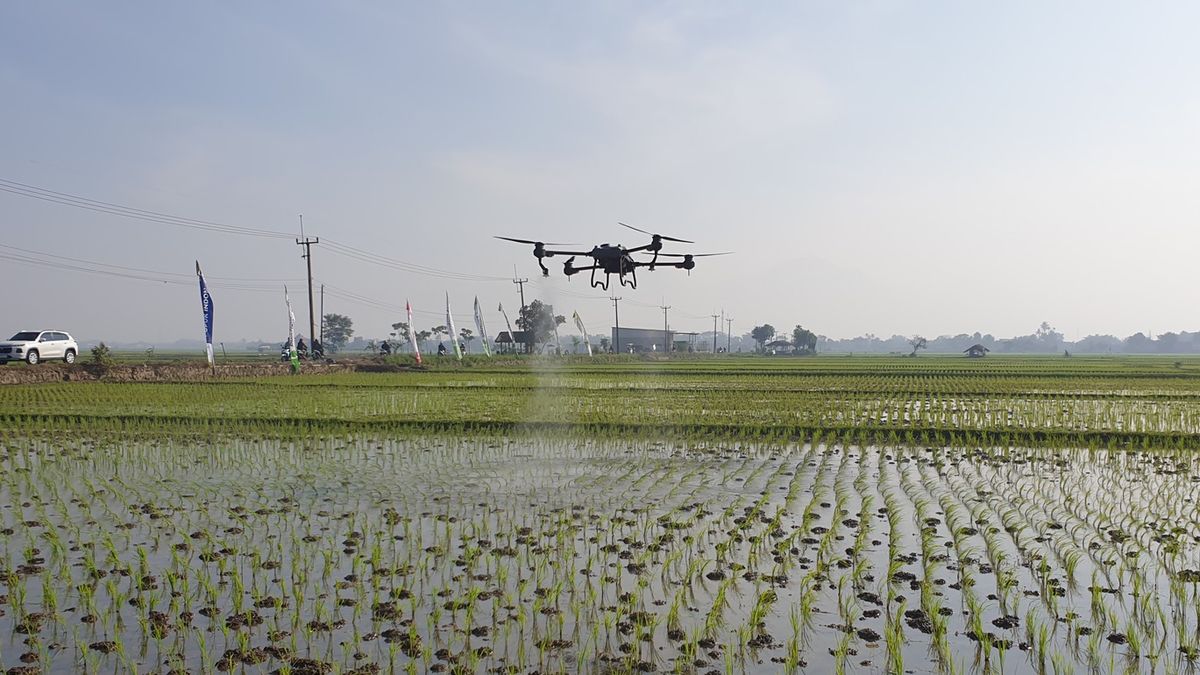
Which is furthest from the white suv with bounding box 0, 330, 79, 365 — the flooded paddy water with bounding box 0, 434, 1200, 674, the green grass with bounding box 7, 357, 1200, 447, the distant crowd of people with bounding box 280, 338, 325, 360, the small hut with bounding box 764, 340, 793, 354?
the small hut with bounding box 764, 340, 793, 354

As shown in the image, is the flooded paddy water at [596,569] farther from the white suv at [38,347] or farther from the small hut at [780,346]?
the small hut at [780,346]

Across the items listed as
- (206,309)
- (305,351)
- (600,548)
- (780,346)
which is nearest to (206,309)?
(206,309)

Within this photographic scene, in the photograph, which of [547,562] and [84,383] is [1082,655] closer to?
[547,562]

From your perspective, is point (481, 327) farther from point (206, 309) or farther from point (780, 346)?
point (780, 346)

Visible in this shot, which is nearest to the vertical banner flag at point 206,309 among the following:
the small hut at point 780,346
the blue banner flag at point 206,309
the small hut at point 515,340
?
the blue banner flag at point 206,309

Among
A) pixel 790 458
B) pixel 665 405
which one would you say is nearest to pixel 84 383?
pixel 665 405
